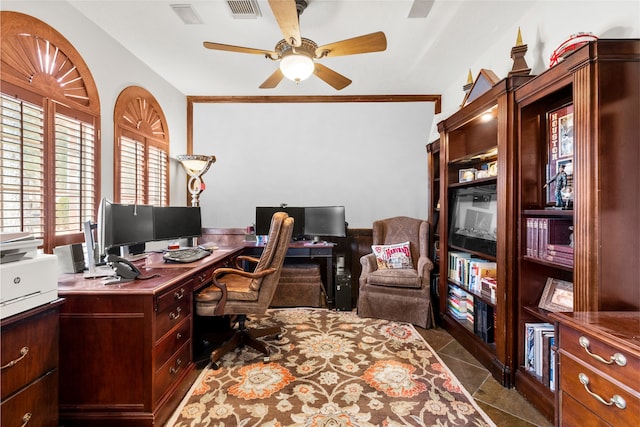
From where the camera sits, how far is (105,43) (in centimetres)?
257

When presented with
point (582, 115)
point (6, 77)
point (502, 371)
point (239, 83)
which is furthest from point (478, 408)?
point (239, 83)

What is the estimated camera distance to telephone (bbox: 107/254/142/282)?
1761 mm

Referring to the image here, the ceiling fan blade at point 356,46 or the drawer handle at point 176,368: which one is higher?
the ceiling fan blade at point 356,46

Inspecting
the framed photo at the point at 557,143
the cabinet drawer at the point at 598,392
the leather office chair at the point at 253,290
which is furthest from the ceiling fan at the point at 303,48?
the cabinet drawer at the point at 598,392

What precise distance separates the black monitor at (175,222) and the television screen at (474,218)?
2842 mm

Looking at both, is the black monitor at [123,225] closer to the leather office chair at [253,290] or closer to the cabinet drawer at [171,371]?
the leather office chair at [253,290]

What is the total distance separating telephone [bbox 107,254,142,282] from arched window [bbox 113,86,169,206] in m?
1.21

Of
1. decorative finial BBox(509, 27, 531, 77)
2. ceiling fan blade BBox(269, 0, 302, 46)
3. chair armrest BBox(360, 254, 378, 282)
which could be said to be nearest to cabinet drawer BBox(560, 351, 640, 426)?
decorative finial BBox(509, 27, 531, 77)

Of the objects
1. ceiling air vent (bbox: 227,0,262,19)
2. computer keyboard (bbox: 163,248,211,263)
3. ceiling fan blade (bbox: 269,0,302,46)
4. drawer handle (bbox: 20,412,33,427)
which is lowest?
drawer handle (bbox: 20,412,33,427)

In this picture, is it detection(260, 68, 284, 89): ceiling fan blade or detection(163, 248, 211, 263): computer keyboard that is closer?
detection(163, 248, 211, 263): computer keyboard

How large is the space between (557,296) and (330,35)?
271 cm

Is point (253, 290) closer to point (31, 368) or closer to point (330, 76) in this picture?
point (31, 368)

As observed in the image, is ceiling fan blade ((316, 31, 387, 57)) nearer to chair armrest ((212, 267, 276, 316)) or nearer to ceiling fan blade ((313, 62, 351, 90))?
ceiling fan blade ((313, 62, 351, 90))

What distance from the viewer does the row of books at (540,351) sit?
1.72m
